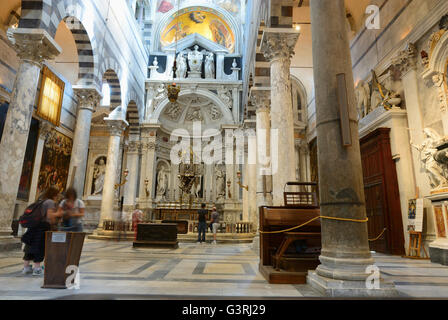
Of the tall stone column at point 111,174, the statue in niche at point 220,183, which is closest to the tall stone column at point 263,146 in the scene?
the tall stone column at point 111,174

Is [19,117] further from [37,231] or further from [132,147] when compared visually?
[132,147]

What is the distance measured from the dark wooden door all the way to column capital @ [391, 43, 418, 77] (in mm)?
1655

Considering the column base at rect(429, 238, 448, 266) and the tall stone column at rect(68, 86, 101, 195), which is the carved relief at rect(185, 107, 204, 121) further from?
the column base at rect(429, 238, 448, 266)

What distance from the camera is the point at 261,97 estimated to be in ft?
36.4

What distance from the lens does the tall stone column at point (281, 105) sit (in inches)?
270

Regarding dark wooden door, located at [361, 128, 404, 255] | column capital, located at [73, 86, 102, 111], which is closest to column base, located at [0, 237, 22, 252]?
column capital, located at [73, 86, 102, 111]

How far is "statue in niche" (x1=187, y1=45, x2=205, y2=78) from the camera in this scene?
20.8 m

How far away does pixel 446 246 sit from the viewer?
5688mm

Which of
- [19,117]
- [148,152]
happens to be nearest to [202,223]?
[19,117]

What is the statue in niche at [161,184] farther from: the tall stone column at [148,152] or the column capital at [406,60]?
the column capital at [406,60]

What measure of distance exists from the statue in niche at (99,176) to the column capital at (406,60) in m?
17.3

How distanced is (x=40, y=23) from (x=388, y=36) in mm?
9862

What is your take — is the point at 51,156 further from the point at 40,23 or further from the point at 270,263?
the point at 270,263
